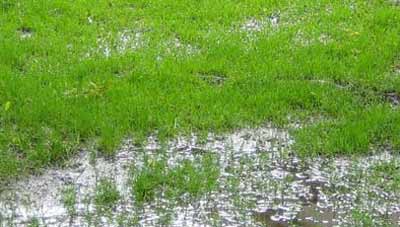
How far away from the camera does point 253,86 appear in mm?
7711

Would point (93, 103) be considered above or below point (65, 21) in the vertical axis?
below

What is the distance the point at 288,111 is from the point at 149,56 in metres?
1.87

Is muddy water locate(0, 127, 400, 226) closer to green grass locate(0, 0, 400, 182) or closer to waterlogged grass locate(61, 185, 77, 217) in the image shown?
waterlogged grass locate(61, 185, 77, 217)

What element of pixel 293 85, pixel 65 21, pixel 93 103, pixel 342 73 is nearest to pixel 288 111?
pixel 293 85

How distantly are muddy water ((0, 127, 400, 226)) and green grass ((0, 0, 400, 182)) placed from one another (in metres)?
0.22

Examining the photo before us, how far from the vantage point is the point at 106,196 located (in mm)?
5770

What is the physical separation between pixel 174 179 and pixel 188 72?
225cm

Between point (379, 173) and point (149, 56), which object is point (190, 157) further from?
point (149, 56)

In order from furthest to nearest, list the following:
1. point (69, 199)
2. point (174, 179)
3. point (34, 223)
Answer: point (174, 179)
point (69, 199)
point (34, 223)

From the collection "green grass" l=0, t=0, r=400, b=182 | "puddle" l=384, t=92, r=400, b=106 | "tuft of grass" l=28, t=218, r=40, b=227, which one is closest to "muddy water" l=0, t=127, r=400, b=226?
"tuft of grass" l=28, t=218, r=40, b=227

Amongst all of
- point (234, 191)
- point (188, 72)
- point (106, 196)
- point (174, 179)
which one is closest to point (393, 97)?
point (188, 72)

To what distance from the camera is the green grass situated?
6.80 metres

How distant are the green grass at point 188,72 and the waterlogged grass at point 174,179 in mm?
590

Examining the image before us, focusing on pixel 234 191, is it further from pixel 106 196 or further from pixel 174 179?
pixel 106 196
